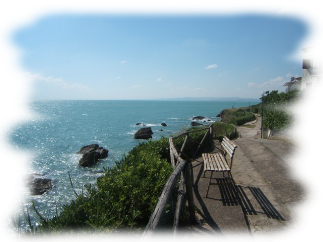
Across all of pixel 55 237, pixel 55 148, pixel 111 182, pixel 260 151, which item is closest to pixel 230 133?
pixel 260 151

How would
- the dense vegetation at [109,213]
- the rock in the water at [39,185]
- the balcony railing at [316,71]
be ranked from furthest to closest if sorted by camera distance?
the balcony railing at [316,71] < the rock in the water at [39,185] < the dense vegetation at [109,213]

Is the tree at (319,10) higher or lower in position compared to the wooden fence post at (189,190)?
higher

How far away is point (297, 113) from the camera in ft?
45.4

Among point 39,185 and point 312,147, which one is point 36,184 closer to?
point 39,185

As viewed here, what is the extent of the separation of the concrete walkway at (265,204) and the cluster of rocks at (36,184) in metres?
13.1

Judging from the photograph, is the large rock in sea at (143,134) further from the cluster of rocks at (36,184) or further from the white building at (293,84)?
the white building at (293,84)

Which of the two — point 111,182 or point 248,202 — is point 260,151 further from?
point 111,182

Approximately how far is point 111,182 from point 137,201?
2.56 ft

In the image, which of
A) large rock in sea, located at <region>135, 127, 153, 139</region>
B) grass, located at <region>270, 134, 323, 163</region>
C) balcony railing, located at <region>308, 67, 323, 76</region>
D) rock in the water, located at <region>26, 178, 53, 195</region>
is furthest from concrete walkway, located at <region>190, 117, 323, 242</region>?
large rock in sea, located at <region>135, 127, 153, 139</region>

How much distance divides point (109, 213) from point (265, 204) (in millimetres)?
3847

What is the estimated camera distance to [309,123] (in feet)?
40.9

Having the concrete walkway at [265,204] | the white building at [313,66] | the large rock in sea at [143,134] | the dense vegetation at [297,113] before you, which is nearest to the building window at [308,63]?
the white building at [313,66]

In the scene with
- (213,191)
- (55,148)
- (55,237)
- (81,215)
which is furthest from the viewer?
(55,148)

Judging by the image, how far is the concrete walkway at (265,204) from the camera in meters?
4.14
